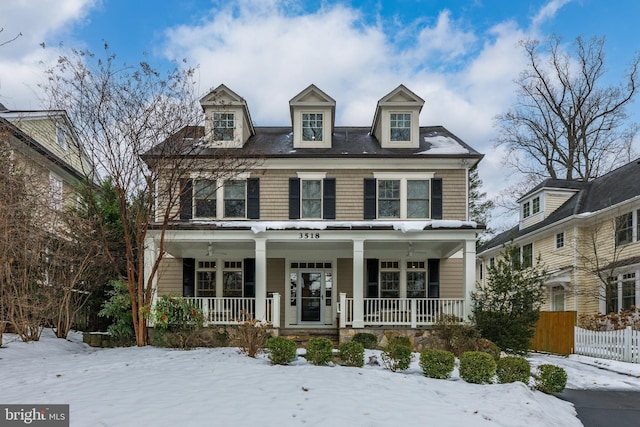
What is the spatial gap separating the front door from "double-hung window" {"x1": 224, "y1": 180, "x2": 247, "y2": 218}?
2847mm

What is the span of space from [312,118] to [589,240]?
39.8 feet

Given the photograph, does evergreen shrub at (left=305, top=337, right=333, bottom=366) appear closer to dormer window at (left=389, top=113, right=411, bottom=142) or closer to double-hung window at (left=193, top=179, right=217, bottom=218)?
double-hung window at (left=193, top=179, right=217, bottom=218)

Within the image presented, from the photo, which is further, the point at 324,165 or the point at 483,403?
the point at 324,165

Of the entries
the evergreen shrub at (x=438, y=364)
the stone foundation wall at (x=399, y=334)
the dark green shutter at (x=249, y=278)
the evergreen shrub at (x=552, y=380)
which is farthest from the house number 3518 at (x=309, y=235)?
the evergreen shrub at (x=552, y=380)

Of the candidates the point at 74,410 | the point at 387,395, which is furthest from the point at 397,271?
the point at 74,410

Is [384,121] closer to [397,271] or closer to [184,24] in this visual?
[397,271]

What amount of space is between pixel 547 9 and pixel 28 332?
1826 centimetres

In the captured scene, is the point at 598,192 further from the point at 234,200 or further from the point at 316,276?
the point at 234,200

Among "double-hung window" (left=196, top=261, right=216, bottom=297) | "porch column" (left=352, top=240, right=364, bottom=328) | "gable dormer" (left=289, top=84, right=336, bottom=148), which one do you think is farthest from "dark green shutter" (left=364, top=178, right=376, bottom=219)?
"double-hung window" (left=196, top=261, right=216, bottom=297)

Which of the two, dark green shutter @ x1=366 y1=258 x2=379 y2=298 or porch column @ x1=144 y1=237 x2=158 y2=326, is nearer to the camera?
porch column @ x1=144 y1=237 x2=158 y2=326

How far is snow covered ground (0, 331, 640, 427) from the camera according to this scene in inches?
229

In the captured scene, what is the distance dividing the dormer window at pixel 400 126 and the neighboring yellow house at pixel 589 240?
448 cm

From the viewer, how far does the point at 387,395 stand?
7039 millimetres

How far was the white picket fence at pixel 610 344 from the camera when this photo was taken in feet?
38.6
